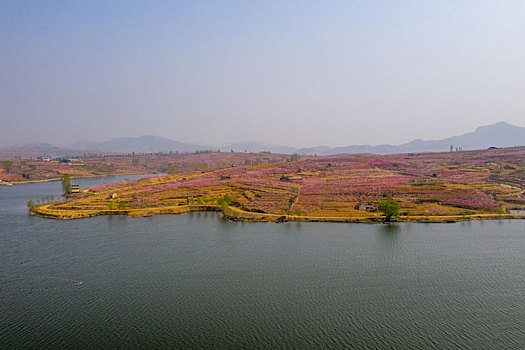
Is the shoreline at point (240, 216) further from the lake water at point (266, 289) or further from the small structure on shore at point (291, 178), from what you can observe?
the small structure on shore at point (291, 178)

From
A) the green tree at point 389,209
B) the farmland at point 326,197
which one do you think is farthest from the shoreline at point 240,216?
the green tree at point 389,209

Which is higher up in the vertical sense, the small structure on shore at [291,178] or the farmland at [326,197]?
the small structure on shore at [291,178]

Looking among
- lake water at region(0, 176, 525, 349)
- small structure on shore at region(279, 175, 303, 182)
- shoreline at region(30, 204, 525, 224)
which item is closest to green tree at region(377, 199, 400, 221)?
shoreline at region(30, 204, 525, 224)

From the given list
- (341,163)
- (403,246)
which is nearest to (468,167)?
(341,163)

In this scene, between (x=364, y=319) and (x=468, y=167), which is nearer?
(x=364, y=319)

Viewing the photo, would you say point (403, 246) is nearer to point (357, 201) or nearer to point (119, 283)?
point (357, 201)
